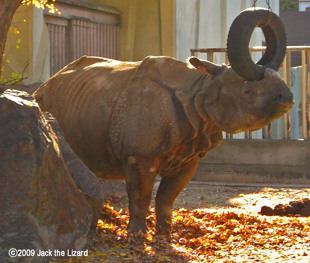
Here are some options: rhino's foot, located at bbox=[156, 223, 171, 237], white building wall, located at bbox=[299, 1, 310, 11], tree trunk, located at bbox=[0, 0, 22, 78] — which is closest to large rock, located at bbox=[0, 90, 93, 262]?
tree trunk, located at bbox=[0, 0, 22, 78]

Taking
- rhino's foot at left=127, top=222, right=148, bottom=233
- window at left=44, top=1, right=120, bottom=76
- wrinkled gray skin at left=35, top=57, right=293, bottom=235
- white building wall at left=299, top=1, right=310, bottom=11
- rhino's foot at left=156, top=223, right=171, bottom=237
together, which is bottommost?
rhino's foot at left=156, top=223, right=171, bottom=237

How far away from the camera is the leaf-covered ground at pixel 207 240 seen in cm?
606

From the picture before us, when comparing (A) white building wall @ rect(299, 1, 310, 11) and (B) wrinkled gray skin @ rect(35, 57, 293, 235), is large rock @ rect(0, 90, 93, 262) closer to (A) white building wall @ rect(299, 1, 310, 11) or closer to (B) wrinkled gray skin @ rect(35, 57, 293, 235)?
(B) wrinkled gray skin @ rect(35, 57, 293, 235)

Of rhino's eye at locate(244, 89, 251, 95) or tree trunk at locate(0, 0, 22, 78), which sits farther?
rhino's eye at locate(244, 89, 251, 95)

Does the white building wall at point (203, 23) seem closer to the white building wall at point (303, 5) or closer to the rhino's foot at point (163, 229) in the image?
the rhino's foot at point (163, 229)

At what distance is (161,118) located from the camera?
663cm

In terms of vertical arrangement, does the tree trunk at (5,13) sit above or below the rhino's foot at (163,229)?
above

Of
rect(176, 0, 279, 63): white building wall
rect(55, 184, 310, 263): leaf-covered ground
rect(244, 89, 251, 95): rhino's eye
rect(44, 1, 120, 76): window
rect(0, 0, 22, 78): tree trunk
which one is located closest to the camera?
rect(55, 184, 310, 263): leaf-covered ground

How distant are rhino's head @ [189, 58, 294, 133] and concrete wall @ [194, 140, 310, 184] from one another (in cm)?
598

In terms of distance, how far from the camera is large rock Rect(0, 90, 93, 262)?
5109 millimetres

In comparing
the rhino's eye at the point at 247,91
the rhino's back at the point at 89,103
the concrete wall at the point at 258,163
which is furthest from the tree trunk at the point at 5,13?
the concrete wall at the point at 258,163

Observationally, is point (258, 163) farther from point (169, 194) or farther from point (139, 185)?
point (139, 185)

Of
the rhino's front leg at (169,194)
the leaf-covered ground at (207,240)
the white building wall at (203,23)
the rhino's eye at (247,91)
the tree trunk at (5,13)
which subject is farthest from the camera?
the white building wall at (203,23)

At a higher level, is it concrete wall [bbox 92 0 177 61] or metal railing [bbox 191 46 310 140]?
concrete wall [bbox 92 0 177 61]
